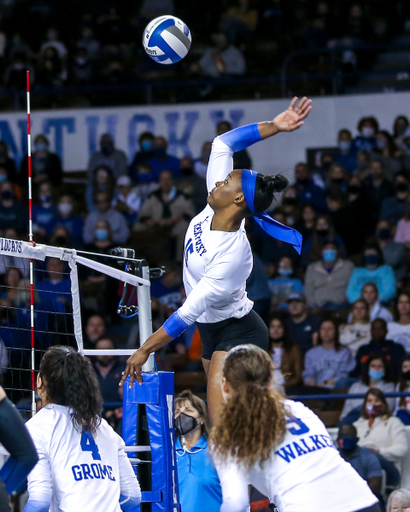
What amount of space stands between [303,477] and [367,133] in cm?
931

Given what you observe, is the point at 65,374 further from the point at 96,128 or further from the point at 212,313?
the point at 96,128

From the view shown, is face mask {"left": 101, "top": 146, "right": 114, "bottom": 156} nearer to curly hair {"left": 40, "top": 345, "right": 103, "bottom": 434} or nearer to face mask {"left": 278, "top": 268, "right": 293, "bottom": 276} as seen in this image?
face mask {"left": 278, "top": 268, "right": 293, "bottom": 276}

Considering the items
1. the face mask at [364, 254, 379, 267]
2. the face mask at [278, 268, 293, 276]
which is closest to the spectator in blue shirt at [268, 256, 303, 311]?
the face mask at [278, 268, 293, 276]

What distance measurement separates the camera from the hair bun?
14.4 ft

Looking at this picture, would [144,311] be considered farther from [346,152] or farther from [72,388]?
[346,152]

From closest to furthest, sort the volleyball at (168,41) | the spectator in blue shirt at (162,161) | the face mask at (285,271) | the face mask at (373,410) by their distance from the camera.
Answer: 1. the volleyball at (168,41)
2. the face mask at (373,410)
3. the face mask at (285,271)
4. the spectator in blue shirt at (162,161)

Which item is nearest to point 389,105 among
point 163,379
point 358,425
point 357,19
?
point 357,19

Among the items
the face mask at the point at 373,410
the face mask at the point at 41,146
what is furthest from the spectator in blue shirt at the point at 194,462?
the face mask at the point at 41,146

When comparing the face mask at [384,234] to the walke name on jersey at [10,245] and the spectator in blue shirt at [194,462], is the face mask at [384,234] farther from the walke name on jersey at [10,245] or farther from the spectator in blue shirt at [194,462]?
the walke name on jersey at [10,245]

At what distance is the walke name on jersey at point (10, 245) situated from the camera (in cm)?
484

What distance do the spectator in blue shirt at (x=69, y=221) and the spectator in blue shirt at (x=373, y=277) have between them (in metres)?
3.77

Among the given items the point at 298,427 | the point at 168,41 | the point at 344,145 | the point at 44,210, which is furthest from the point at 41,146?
the point at 298,427

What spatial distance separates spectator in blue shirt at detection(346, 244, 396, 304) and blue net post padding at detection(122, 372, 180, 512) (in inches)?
211

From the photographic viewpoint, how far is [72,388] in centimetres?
378
